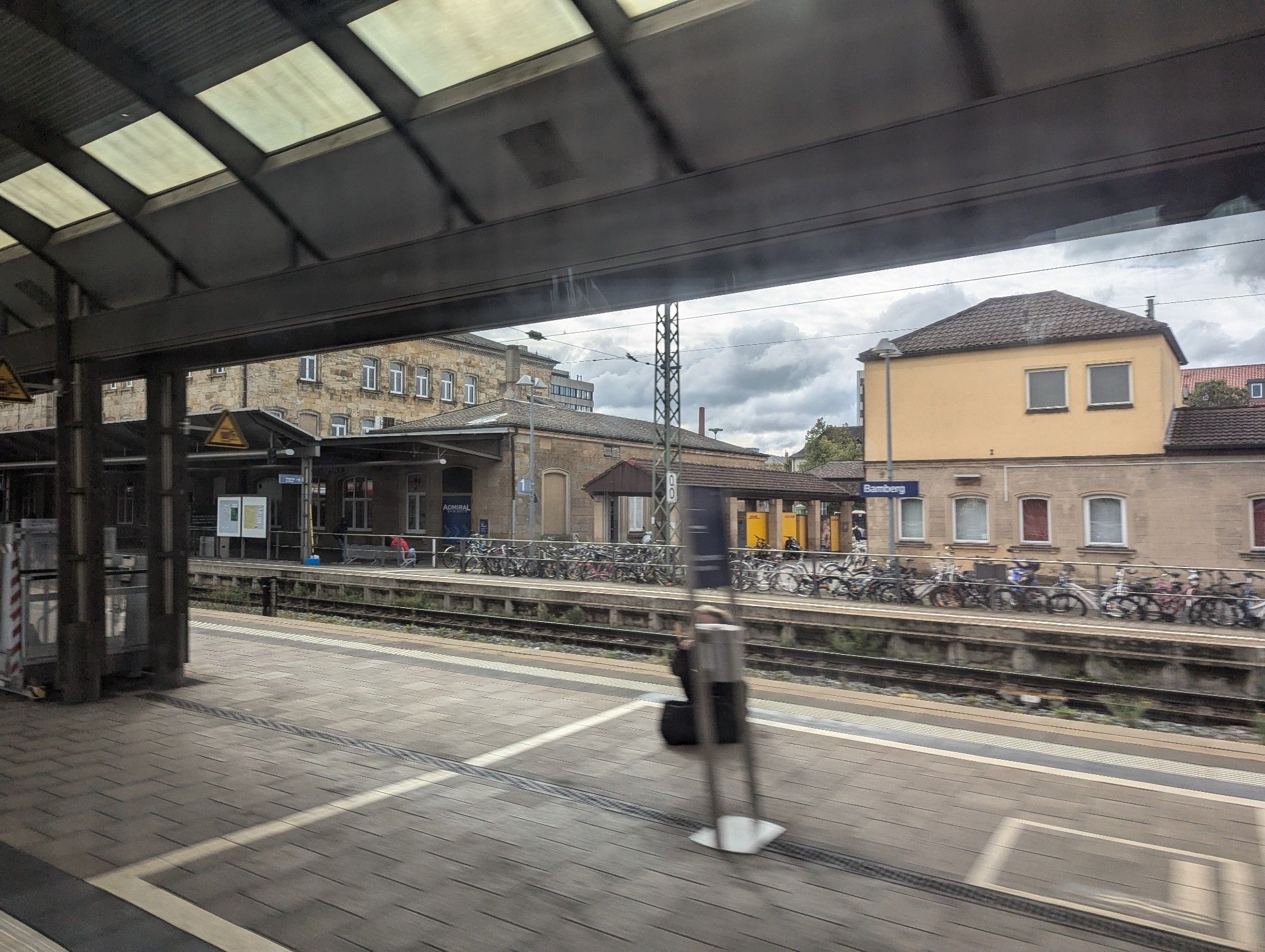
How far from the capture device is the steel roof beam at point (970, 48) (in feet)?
11.3

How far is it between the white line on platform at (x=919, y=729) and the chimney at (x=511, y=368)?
27106mm

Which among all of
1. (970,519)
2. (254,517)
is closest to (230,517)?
(254,517)

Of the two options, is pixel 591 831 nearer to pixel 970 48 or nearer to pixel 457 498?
pixel 970 48

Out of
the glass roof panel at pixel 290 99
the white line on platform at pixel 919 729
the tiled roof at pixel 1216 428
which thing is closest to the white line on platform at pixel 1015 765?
the white line on platform at pixel 919 729

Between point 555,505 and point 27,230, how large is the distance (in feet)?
71.6

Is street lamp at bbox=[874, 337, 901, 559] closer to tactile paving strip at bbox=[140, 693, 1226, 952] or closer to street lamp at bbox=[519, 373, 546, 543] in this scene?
street lamp at bbox=[519, 373, 546, 543]

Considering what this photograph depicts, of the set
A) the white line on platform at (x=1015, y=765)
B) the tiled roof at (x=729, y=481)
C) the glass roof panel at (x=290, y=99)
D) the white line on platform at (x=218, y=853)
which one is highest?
the glass roof panel at (x=290, y=99)

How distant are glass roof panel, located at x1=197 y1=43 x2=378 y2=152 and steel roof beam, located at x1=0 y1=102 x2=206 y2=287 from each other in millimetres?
1457

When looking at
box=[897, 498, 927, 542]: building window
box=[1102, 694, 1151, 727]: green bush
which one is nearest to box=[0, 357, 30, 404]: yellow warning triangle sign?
box=[1102, 694, 1151, 727]: green bush

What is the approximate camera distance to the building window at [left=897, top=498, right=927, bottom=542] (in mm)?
15977

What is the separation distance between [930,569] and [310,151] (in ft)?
43.1

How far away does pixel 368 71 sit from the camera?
15.2 feet

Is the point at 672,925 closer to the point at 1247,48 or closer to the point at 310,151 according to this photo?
the point at 1247,48

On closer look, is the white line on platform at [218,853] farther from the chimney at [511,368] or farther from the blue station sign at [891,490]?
the chimney at [511,368]
